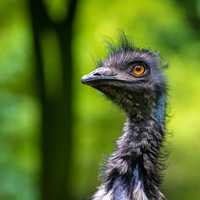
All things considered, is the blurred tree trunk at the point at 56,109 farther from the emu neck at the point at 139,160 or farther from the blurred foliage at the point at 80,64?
the emu neck at the point at 139,160

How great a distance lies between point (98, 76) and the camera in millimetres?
7055

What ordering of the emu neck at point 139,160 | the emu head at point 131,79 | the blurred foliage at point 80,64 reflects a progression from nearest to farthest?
the emu neck at point 139,160 → the emu head at point 131,79 → the blurred foliage at point 80,64

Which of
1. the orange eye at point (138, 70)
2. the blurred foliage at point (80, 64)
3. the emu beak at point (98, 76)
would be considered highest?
the blurred foliage at point (80, 64)

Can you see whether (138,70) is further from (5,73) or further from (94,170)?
(94,170)

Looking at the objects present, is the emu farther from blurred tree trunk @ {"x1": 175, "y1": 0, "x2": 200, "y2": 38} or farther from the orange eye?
blurred tree trunk @ {"x1": 175, "y1": 0, "x2": 200, "y2": 38}

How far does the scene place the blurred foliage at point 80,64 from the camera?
13.7 m

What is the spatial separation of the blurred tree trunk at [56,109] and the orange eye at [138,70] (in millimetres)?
5983

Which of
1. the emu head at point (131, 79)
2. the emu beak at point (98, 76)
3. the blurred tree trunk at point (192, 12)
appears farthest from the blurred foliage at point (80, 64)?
the emu beak at point (98, 76)

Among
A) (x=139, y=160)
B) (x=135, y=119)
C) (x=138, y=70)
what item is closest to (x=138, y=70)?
(x=138, y=70)

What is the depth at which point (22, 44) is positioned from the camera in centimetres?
1498

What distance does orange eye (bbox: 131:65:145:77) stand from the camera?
7.35 meters

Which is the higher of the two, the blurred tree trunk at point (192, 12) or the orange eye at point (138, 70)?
the blurred tree trunk at point (192, 12)

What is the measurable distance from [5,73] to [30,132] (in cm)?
100

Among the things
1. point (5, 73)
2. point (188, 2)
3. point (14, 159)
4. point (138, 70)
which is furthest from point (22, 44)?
point (138, 70)
